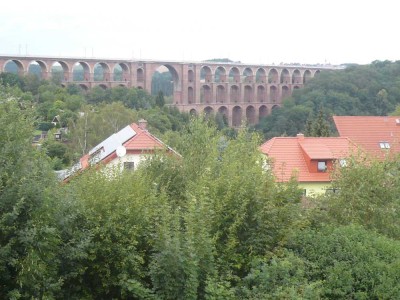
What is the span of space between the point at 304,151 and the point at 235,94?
65326mm

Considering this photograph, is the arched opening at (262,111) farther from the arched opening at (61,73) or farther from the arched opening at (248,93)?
the arched opening at (61,73)

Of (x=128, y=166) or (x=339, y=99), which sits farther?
(x=339, y=99)

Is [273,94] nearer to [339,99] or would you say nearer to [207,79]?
[207,79]

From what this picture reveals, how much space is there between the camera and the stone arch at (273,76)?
319ft

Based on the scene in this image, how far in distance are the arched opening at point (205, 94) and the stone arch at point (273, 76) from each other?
49.7 ft

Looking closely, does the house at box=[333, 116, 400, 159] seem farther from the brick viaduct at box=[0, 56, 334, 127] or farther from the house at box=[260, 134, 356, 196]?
the brick viaduct at box=[0, 56, 334, 127]

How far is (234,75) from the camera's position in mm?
92312

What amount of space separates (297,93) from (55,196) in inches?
3107

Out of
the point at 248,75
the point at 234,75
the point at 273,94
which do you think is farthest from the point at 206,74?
the point at 273,94

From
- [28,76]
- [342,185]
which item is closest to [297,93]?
[28,76]

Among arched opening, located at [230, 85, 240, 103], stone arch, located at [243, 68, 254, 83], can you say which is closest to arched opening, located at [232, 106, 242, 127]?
arched opening, located at [230, 85, 240, 103]

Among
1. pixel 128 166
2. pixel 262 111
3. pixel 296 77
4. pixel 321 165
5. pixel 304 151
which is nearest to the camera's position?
pixel 128 166

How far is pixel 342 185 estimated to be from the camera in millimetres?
15148

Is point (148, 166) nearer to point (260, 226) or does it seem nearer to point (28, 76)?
point (260, 226)
